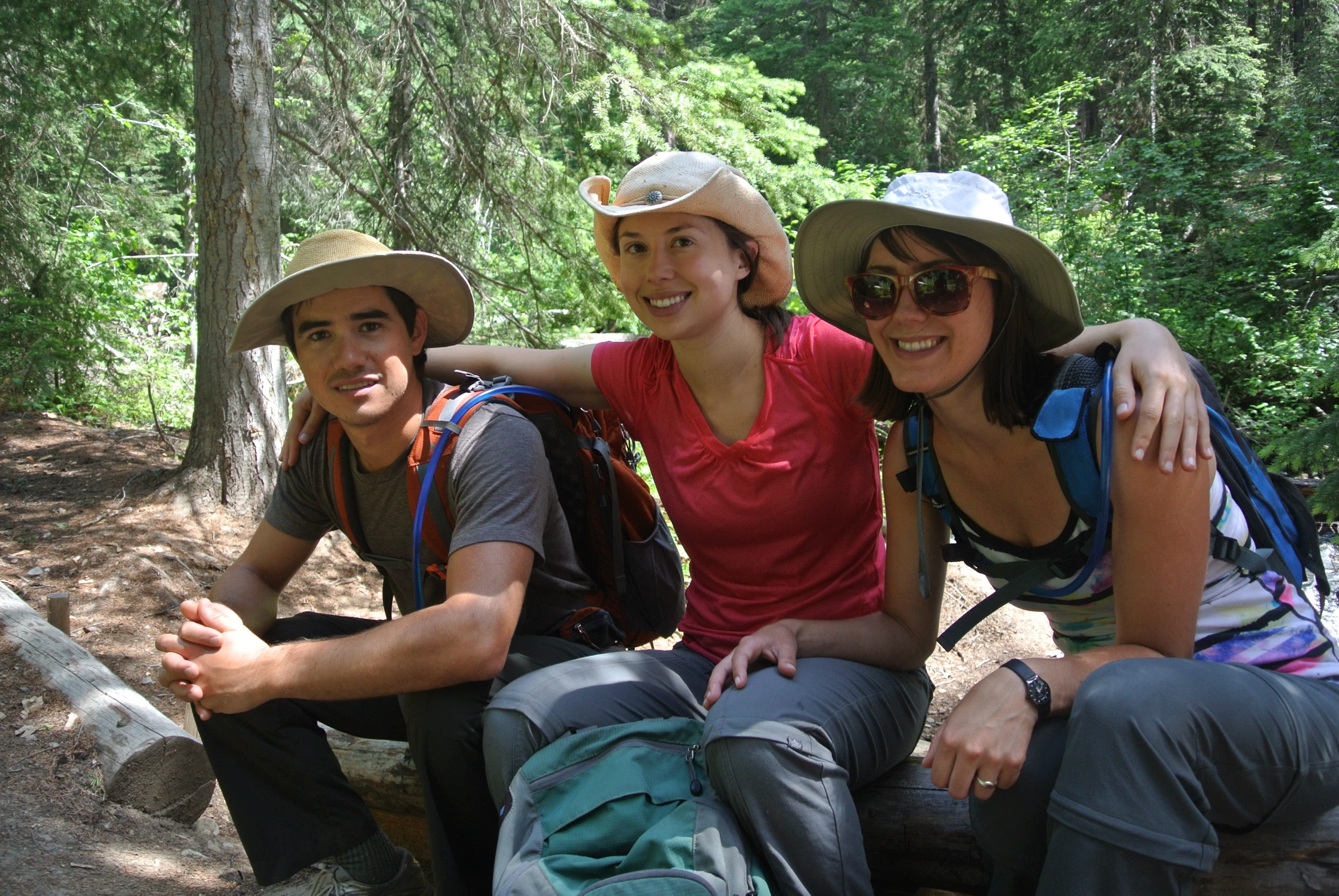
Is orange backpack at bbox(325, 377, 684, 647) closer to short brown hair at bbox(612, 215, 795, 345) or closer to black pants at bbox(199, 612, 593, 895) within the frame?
black pants at bbox(199, 612, 593, 895)

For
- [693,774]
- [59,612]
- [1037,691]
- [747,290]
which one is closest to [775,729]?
[693,774]

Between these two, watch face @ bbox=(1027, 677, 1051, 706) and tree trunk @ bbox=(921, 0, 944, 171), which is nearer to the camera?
watch face @ bbox=(1027, 677, 1051, 706)

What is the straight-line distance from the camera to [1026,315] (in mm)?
2057

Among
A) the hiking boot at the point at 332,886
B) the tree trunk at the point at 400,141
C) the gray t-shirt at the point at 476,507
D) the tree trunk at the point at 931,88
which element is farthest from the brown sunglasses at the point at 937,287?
the tree trunk at the point at 931,88

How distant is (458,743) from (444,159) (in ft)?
20.4

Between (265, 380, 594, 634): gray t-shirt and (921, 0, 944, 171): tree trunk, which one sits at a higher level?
(921, 0, 944, 171): tree trunk

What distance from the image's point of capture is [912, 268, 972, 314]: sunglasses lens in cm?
195

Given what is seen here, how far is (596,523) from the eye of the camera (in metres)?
2.70

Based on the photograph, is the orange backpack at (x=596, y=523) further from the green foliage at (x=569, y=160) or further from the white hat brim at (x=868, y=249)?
the green foliage at (x=569, y=160)

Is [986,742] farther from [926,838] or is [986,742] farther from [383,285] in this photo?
[383,285]

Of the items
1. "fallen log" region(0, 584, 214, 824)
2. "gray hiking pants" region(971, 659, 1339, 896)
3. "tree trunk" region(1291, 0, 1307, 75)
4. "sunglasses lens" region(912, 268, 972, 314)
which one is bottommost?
"fallen log" region(0, 584, 214, 824)

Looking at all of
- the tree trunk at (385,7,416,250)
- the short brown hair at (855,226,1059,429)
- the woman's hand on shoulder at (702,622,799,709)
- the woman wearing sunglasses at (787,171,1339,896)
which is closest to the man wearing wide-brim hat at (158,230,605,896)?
the woman's hand on shoulder at (702,622,799,709)

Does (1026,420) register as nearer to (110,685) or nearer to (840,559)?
(840,559)

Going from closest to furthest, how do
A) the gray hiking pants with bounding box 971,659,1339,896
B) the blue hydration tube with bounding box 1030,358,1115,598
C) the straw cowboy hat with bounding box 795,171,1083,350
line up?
the gray hiking pants with bounding box 971,659,1339,896, the blue hydration tube with bounding box 1030,358,1115,598, the straw cowboy hat with bounding box 795,171,1083,350
